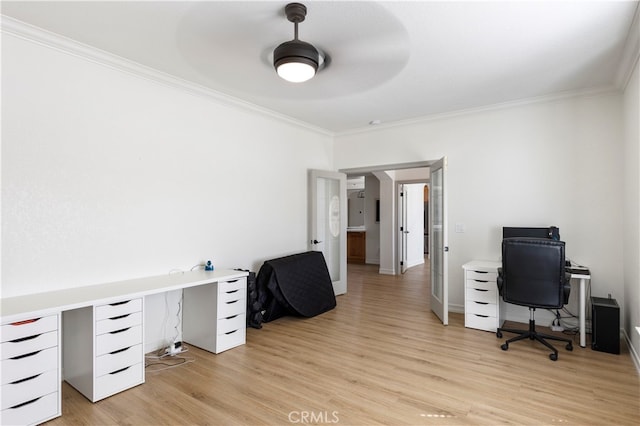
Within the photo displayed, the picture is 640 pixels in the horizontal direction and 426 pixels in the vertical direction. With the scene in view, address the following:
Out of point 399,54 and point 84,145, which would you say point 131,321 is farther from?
point 399,54

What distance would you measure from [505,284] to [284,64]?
2880 millimetres

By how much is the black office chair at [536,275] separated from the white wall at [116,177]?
2915 millimetres

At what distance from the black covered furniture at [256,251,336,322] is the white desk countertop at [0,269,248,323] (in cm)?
76

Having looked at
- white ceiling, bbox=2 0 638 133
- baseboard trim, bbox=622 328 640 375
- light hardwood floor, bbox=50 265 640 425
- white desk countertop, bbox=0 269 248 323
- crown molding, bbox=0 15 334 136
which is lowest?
light hardwood floor, bbox=50 265 640 425

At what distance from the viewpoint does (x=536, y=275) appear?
3170mm

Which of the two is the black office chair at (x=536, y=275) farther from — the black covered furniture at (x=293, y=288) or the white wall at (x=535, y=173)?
the black covered furniture at (x=293, y=288)

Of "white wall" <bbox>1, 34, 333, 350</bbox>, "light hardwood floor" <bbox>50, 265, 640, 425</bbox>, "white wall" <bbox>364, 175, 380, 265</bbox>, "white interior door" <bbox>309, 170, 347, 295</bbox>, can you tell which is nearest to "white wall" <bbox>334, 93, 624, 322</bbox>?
"light hardwood floor" <bbox>50, 265, 640, 425</bbox>

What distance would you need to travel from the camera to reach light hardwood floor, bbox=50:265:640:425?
7.29ft

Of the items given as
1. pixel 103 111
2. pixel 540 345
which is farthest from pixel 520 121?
pixel 103 111

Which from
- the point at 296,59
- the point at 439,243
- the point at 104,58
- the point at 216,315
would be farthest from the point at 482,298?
the point at 104,58

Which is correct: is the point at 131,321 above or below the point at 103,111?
below

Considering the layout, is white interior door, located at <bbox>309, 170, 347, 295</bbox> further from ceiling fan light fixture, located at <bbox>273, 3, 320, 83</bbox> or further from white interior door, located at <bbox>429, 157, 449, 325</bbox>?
ceiling fan light fixture, located at <bbox>273, 3, 320, 83</bbox>

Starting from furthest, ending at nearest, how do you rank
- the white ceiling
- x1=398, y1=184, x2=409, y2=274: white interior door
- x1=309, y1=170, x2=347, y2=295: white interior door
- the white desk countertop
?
x1=398, y1=184, x2=409, y2=274: white interior door < x1=309, y1=170, x2=347, y2=295: white interior door < the white ceiling < the white desk countertop

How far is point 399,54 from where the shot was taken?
298cm
